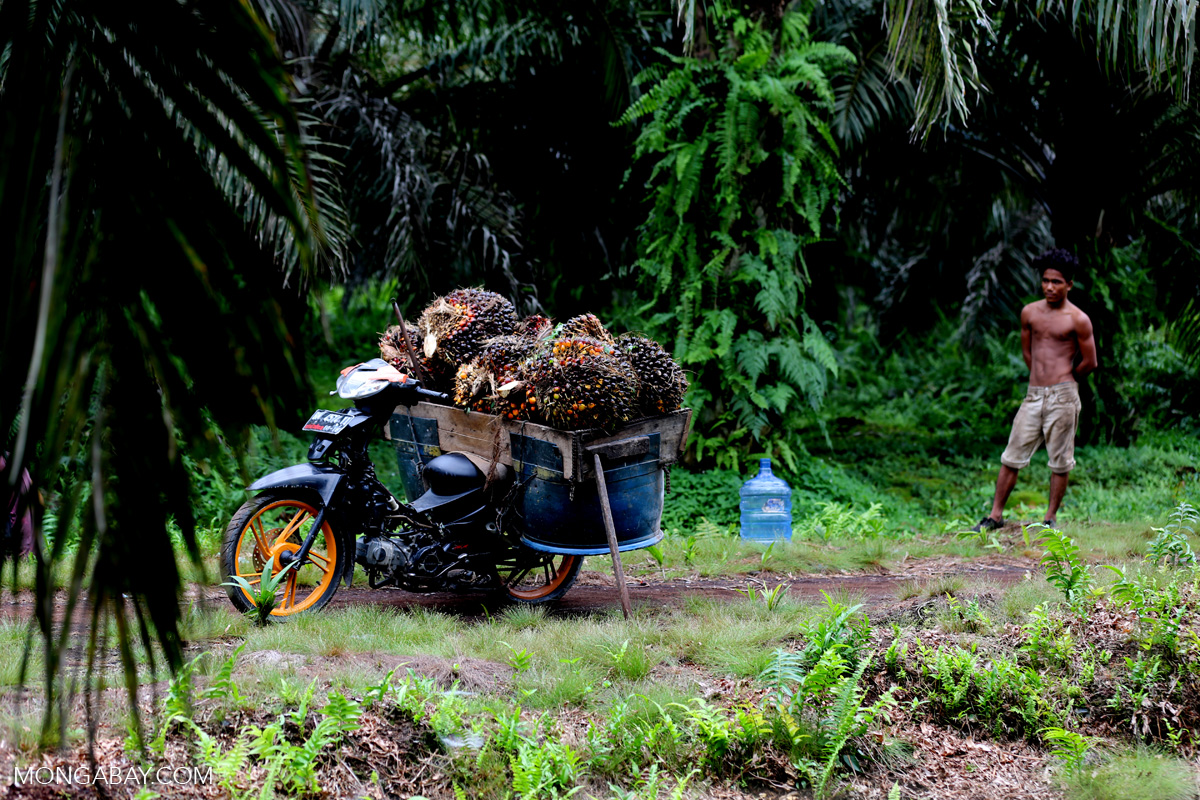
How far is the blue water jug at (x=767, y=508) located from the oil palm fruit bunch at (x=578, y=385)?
3292mm

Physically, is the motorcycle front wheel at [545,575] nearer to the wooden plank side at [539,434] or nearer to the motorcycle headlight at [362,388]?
the wooden plank side at [539,434]

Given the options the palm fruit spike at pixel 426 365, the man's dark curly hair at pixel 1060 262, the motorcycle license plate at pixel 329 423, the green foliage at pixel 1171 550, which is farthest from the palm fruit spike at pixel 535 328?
the man's dark curly hair at pixel 1060 262

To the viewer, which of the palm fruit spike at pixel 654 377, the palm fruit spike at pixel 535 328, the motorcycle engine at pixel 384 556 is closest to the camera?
the motorcycle engine at pixel 384 556

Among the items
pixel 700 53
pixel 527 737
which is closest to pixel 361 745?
pixel 527 737

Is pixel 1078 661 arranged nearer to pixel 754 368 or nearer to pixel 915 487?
pixel 754 368

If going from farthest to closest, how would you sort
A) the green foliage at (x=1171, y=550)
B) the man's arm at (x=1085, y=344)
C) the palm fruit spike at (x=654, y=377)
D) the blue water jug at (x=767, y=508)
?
the blue water jug at (x=767, y=508)
the man's arm at (x=1085, y=344)
the green foliage at (x=1171, y=550)
the palm fruit spike at (x=654, y=377)

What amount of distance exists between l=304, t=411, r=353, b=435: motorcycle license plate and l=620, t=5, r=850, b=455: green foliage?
4.44 meters

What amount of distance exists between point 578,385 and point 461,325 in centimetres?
99

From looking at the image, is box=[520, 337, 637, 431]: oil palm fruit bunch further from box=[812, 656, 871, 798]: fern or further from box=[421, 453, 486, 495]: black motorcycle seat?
box=[812, 656, 871, 798]: fern

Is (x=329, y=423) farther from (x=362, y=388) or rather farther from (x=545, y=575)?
(x=545, y=575)

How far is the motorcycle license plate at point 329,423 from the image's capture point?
15.9ft

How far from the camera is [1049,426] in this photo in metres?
7.35

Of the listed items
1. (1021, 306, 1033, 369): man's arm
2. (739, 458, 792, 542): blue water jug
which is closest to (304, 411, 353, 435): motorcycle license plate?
(739, 458, 792, 542): blue water jug

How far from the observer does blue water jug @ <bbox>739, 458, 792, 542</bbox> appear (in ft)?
25.5
